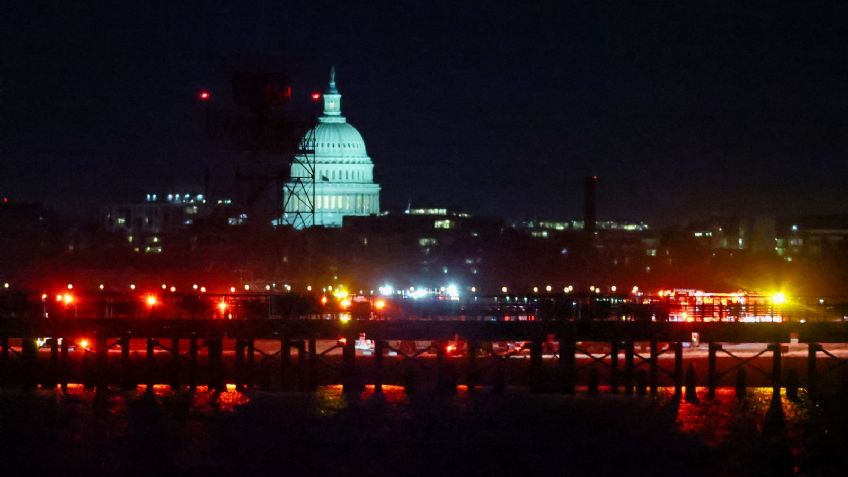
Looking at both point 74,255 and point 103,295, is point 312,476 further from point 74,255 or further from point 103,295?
point 74,255

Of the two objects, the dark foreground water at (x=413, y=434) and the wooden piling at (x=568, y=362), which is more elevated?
the wooden piling at (x=568, y=362)

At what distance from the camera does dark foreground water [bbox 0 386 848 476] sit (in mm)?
61062

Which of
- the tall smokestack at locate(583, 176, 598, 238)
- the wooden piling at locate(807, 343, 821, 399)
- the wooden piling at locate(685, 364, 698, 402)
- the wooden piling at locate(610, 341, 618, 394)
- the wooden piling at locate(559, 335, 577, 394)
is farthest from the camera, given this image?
the tall smokestack at locate(583, 176, 598, 238)

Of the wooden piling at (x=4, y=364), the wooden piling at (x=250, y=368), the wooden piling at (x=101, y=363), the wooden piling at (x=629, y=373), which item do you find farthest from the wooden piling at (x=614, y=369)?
the wooden piling at (x=4, y=364)

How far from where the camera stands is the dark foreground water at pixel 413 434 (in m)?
61.1

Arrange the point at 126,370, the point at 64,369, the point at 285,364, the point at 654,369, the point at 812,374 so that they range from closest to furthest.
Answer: the point at 812,374 → the point at 654,369 → the point at 285,364 → the point at 126,370 → the point at 64,369

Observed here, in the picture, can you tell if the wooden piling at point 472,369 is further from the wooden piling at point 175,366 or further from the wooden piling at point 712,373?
the wooden piling at point 175,366

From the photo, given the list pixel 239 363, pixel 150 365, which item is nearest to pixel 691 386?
pixel 239 363

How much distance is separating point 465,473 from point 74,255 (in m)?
96.7

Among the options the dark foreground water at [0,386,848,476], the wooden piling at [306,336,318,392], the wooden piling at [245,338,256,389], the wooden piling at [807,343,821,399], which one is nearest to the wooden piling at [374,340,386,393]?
the dark foreground water at [0,386,848,476]

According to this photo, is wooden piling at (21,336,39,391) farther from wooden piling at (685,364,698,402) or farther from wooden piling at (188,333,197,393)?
wooden piling at (685,364,698,402)

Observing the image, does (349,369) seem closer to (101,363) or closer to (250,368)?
(250,368)

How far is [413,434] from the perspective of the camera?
67.8 metres

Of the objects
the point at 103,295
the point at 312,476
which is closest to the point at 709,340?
the point at 312,476
